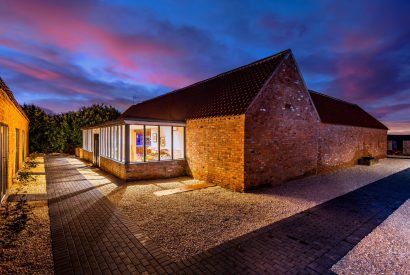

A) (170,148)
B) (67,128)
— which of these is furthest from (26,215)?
(67,128)

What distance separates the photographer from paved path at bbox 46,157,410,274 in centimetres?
387

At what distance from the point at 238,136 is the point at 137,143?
530 centimetres

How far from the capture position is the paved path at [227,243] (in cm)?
387

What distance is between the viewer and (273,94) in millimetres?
10367

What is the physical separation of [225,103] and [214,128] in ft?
4.71

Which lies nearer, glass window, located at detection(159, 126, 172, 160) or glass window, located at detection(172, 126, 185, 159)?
glass window, located at detection(159, 126, 172, 160)

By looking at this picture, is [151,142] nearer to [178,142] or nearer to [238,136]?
[178,142]

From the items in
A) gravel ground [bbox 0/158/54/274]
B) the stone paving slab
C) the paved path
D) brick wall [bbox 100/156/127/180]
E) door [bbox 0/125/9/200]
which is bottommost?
the paved path

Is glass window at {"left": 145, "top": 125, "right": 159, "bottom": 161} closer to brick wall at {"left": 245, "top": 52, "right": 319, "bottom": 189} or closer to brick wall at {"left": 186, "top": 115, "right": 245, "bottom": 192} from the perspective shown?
brick wall at {"left": 186, "top": 115, "right": 245, "bottom": 192}

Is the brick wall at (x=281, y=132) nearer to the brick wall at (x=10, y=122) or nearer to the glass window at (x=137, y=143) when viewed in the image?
the glass window at (x=137, y=143)

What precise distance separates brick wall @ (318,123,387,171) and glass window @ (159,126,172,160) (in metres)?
9.10

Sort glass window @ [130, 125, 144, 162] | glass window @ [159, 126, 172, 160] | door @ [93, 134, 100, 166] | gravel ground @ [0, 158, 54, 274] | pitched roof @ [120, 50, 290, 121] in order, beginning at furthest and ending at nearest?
door @ [93, 134, 100, 166], glass window @ [159, 126, 172, 160], glass window @ [130, 125, 144, 162], pitched roof @ [120, 50, 290, 121], gravel ground @ [0, 158, 54, 274]

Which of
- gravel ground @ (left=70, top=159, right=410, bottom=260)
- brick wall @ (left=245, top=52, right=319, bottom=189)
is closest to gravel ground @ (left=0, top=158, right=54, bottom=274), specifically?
gravel ground @ (left=70, top=159, right=410, bottom=260)

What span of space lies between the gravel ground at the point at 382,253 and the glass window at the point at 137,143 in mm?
9417
